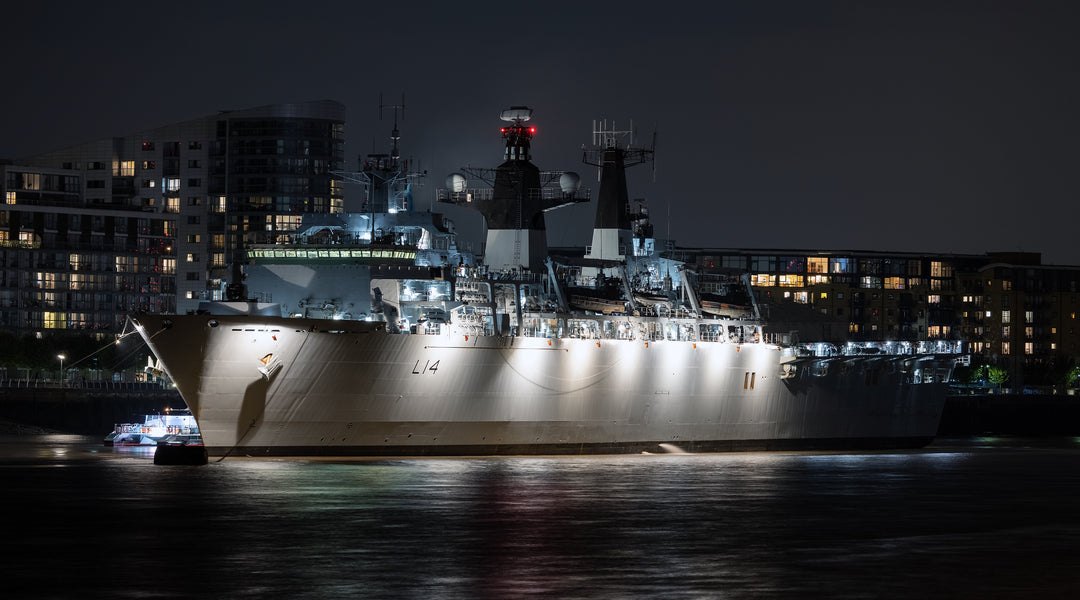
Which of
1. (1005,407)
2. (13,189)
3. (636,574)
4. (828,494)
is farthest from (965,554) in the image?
(13,189)

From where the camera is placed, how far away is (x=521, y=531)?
27.9 metres

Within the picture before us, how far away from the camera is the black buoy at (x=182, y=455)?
43.3 m

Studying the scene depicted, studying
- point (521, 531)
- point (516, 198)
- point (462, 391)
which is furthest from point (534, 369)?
point (521, 531)

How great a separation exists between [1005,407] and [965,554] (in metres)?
75.5

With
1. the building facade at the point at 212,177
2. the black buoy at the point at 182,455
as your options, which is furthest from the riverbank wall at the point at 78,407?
the building facade at the point at 212,177

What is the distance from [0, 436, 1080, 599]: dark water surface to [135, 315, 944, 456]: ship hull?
123cm

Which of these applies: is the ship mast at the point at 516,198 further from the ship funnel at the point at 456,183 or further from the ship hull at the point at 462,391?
the ship hull at the point at 462,391

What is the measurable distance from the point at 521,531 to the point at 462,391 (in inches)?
703

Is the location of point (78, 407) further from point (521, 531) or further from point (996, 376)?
point (996, 376)

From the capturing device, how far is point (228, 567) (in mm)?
22906

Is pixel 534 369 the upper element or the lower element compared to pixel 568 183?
lower

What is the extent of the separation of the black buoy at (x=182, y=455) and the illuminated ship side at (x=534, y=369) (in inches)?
15.1

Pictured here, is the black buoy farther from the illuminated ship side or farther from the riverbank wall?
the riverbank wall

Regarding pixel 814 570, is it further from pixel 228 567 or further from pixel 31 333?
pixel 31 333
